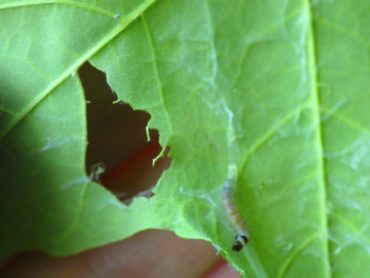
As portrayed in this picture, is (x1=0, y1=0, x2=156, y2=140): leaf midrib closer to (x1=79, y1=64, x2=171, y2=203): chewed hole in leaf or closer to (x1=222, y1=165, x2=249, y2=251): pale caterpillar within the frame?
(x1=79, y1=64, x2=171, y2=203): chewed hole in leaf

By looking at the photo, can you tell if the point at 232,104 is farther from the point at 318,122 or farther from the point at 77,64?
the point at 77,64

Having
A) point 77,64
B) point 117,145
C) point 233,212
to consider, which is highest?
point 77,64

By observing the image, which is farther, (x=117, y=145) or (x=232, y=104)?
(x=117, y=145)

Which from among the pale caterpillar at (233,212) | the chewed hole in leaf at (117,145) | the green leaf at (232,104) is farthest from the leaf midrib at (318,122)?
the chewed hole in leaf at (117,145)

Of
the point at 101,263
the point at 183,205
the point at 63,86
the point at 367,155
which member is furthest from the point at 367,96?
the point at 101,263

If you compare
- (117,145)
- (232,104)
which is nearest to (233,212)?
(232,104)

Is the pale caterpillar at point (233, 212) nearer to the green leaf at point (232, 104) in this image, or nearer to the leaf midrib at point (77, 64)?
the green leaf at point (232, 104)

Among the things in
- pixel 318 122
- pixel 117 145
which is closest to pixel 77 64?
pixel 117 145

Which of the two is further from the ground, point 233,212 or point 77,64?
point 77,64
